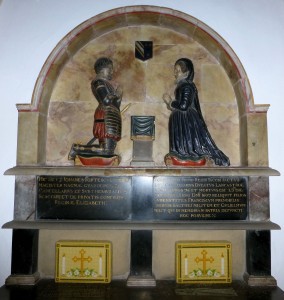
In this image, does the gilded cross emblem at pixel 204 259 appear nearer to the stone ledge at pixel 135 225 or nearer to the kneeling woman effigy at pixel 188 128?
the stone ledge at pixel 135 225

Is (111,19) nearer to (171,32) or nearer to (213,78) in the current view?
(171,32)

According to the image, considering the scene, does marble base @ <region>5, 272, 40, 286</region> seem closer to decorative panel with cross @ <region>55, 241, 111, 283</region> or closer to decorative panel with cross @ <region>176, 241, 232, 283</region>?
decorative panel with cross @ <region>55, 241, 111, 283</region>

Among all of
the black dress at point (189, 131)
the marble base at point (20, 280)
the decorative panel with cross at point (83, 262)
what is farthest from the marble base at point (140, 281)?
the black dress at point (189, 131)

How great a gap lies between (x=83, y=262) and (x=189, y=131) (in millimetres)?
2157

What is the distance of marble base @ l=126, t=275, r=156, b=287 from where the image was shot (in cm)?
381

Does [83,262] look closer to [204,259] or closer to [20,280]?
[20,280]

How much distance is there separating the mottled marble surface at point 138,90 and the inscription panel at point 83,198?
43 centimetres

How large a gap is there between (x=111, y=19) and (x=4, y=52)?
4.95 ft

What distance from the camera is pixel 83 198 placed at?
3.96 metres

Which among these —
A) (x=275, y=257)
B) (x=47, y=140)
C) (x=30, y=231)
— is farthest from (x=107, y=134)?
(x=275, y=257)

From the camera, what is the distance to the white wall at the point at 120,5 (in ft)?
13.6

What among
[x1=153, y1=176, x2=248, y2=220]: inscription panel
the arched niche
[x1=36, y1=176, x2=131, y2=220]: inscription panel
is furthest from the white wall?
[x1=36, y1=176, x2=131, y2=220]: inscription panel

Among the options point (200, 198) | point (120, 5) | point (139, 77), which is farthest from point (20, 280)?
point (120, 5)

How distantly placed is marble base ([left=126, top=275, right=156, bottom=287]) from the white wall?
1.93 m
